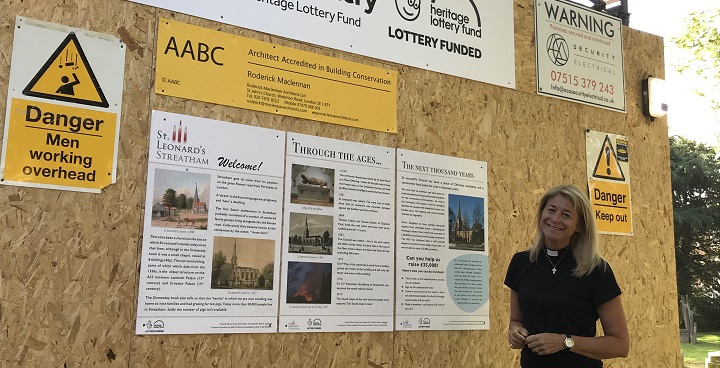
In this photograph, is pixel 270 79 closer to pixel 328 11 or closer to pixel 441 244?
pixel 328 11

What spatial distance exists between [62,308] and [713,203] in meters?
17.9

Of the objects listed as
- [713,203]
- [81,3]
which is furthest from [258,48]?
[713,203]

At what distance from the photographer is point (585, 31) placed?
16.1 feet

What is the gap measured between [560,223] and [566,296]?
1.23 ft

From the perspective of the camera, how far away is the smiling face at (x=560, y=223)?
3.08 metres

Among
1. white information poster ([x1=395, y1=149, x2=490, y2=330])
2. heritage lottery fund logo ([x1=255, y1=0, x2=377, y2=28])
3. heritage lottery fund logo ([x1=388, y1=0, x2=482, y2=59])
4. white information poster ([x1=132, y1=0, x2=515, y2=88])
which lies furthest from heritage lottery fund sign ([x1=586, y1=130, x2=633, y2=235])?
heritage lottery fund logo ([x1=255, y1=0, x2=377, y2=28])

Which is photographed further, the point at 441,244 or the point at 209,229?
the point at 441,244

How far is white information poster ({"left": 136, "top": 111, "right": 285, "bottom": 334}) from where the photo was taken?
305 cm

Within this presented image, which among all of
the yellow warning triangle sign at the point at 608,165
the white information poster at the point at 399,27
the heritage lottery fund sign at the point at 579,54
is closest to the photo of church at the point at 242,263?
the white information poster at the point at 399,27

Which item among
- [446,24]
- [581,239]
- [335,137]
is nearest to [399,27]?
[446,24]

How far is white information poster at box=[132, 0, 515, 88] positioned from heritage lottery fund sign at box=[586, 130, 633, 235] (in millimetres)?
968

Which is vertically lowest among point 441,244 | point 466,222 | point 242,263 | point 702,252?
point 242,263

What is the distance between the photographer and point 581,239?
3080 millimetres

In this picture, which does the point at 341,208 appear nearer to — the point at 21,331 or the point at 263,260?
the point at 263,260
